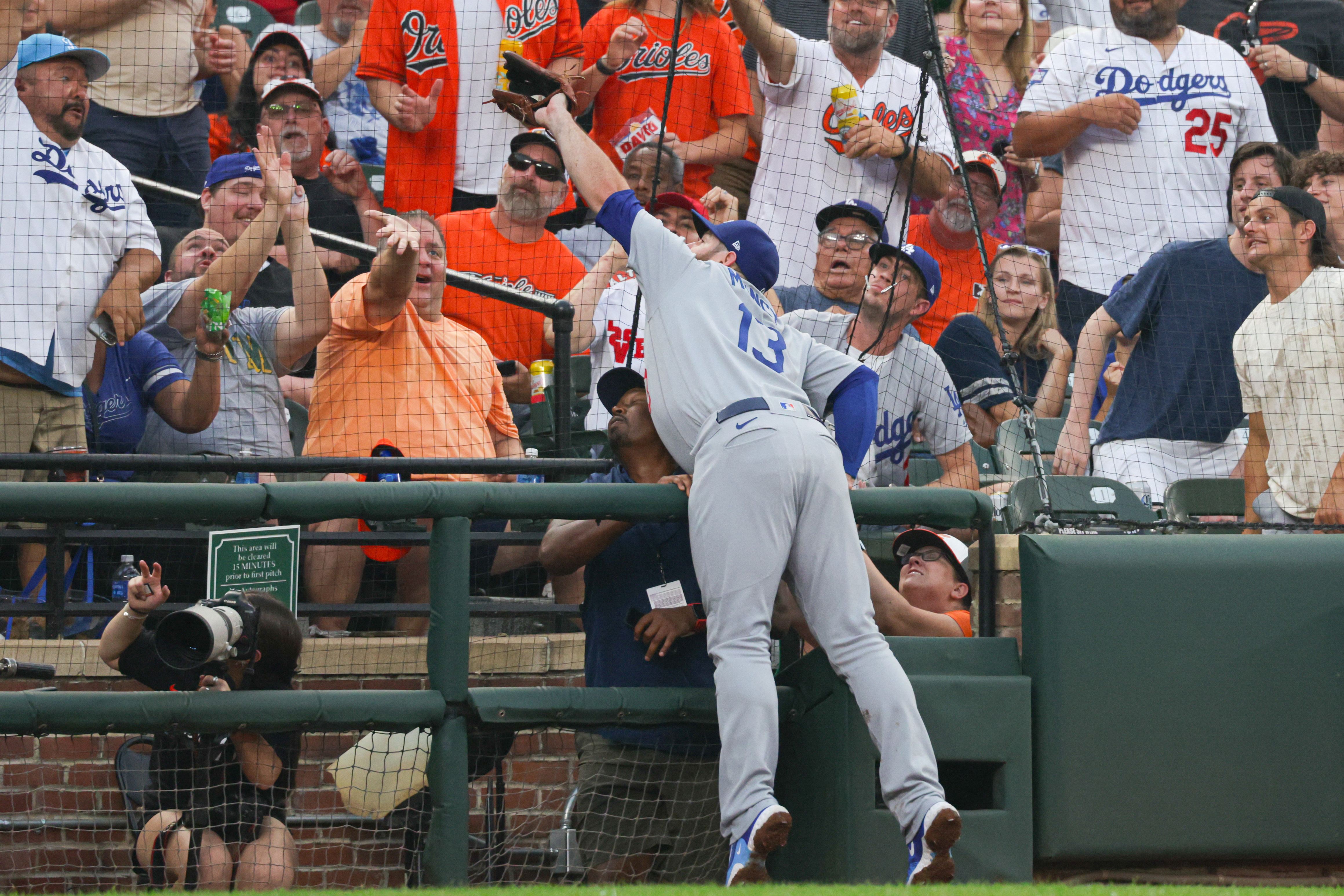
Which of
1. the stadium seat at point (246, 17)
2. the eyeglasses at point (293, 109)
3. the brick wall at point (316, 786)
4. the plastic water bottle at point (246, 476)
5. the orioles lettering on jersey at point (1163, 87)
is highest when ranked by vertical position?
the stadium seat at point (246, 17)

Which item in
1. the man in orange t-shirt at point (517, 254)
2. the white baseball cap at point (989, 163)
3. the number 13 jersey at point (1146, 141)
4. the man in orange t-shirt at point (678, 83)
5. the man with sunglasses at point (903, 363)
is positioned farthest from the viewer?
the white baseball cap at point (989, 163)

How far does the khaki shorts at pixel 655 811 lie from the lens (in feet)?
11.4

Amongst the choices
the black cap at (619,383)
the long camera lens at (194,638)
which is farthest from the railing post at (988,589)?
the long camera lens at (194,638)

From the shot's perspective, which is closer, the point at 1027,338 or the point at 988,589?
the point at 988,589

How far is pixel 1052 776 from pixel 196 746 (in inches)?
78.8

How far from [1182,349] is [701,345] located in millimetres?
3256

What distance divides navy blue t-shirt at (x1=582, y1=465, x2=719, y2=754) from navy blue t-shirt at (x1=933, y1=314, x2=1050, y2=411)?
2896mm

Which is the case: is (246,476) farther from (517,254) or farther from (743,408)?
(743,408)

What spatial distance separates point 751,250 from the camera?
3.98 metres

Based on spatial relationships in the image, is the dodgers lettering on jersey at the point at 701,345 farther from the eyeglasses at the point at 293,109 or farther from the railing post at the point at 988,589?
the eyeglasses at the point at 293,109

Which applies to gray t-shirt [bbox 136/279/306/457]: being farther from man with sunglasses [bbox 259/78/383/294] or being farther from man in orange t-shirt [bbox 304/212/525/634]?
man with sunglasses [bbox 259/78/383/294]

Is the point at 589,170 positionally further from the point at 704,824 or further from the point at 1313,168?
the point at 1313,168

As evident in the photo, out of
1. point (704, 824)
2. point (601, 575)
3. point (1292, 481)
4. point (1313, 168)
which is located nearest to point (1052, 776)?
A: point (704, 824)

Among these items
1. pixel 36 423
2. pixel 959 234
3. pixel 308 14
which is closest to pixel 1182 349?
pixel 959 234
